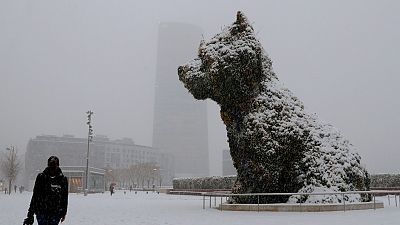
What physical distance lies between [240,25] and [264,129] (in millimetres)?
4628

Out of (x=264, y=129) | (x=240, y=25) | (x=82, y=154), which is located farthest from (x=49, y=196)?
(x=82, y=154)

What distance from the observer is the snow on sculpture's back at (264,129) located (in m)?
16.0

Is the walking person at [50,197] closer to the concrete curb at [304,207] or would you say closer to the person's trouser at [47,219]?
the person's trouser at [47,219]

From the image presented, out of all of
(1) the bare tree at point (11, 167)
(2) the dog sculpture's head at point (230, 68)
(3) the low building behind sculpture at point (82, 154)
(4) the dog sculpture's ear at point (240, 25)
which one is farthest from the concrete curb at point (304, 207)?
(3) the low building behind sculpture at point (82, 154)

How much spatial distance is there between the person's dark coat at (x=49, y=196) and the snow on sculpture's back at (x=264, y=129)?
10292mm

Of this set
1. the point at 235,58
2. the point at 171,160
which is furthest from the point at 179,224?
the point at 171,160

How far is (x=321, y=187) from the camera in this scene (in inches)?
613

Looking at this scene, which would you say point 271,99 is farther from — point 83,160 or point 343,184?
point 83,160

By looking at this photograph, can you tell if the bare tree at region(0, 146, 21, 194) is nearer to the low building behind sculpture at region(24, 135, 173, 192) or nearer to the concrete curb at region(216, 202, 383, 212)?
the low building behind sculpture at region(24, 135, 173, 192)

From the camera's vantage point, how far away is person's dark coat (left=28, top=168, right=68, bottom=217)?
23.0ft

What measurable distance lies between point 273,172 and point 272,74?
4669 millimetres

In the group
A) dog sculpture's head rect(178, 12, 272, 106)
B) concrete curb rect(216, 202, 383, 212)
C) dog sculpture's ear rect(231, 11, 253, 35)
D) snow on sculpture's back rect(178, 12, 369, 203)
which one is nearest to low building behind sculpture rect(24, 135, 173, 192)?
dog sculpture's head rect(178, 12, 272, 106)

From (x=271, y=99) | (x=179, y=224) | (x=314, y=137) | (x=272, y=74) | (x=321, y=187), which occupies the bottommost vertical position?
(x=179, y=224)

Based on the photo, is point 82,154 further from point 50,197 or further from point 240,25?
point 50,197
